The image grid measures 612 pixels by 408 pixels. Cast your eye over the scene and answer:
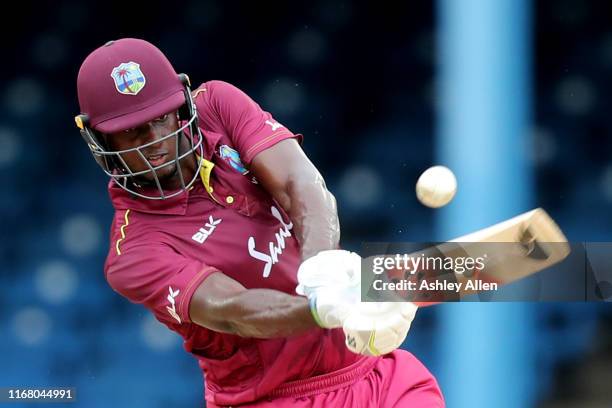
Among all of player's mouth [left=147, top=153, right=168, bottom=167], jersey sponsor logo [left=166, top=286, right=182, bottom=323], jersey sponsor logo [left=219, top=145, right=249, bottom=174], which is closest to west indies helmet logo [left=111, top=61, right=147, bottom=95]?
player's mouth [left=147, top=153, right=168, bottom=167]

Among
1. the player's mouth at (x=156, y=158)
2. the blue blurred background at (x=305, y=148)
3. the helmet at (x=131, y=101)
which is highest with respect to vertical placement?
the helmet at (x=131, y=101)

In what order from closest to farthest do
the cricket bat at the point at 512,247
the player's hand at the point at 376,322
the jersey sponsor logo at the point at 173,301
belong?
the player's hand at the point at 376,322 → the cricket bat at the point at 512,247 → the jersey sponsor logo at the point at 173,301

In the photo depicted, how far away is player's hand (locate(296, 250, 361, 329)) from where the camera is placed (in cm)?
258

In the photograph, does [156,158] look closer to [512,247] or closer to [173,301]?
[173,301]

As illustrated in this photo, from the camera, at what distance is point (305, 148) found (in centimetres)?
513

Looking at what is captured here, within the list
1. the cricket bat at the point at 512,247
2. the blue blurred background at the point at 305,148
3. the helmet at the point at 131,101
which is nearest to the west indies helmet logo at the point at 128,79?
the helmet at the point at 131,101

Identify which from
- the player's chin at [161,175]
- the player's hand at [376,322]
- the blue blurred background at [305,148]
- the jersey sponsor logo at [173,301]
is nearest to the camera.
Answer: the player's hand at [376,322]

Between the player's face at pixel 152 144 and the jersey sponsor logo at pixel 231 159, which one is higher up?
the player's face at pixel 152 144

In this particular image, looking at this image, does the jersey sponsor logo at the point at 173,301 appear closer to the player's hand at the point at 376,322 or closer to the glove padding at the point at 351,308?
the glove padding at the point at 351,308

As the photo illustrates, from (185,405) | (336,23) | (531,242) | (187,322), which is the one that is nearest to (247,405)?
(187,322)

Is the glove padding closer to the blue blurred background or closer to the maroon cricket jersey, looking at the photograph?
the maroon cricket jersey

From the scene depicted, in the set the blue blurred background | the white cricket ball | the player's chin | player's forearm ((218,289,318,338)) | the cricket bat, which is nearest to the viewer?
player's forearm ((218,289,318,338))

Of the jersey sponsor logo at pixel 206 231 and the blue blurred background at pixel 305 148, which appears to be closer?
the jersey sponsor logo at pixel 206 231

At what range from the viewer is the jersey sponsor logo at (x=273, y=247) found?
3.13 meters
